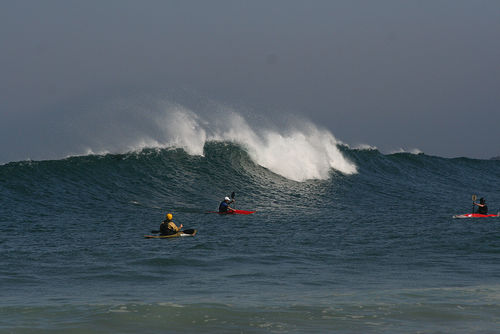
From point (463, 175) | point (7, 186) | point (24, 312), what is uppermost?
point (463, 175)

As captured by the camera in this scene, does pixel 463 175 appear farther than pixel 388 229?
Yes

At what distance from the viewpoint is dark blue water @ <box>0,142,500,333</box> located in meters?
7.73

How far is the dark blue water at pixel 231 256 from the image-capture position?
25.3 feet

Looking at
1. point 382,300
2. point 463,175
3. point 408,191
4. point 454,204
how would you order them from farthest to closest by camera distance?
1. point 463,175
2. point 408,191
3. point 454,204
4. point 382,300

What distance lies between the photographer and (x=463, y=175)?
37094 millimetres

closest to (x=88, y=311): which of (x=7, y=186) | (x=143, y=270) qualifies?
(x=143, y=270)

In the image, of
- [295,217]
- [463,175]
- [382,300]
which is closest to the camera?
[382,300]

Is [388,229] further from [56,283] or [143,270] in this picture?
[56,283]

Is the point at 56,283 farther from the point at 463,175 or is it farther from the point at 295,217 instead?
the point at 463,175

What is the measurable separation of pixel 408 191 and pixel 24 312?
2265 cm

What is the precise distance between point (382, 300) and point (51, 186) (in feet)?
57.0

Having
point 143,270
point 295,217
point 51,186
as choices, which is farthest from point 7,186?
point 143,270

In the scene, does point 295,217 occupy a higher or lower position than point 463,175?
lower

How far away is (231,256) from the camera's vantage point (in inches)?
483
